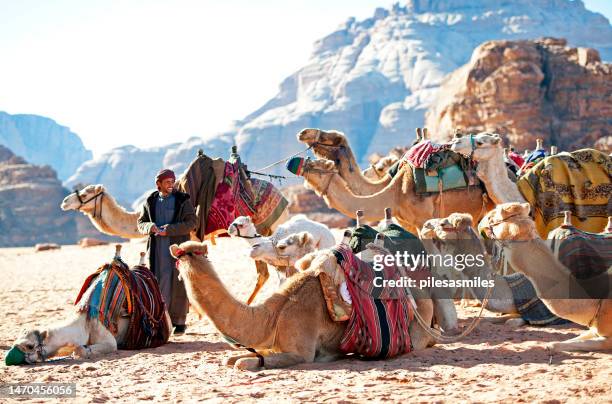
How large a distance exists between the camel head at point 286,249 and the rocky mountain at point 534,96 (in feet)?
90.7

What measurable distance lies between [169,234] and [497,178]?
3.72m

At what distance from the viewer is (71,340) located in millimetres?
5941

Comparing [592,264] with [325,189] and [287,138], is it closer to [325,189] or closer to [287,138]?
[325,189]

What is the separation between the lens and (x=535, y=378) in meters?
4.60

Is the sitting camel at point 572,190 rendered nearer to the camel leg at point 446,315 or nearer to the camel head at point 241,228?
the camel leg at point 446,315

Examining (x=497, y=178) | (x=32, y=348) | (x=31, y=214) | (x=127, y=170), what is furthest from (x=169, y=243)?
(x=127, y=170)

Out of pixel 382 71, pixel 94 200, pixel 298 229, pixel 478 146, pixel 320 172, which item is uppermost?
pixel 382 71

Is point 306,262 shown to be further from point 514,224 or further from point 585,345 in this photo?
point 585,345

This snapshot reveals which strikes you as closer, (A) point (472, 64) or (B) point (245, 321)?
(B) point (245, 321)

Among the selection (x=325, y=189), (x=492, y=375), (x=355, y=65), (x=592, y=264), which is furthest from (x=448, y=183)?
(x=355, y=65)

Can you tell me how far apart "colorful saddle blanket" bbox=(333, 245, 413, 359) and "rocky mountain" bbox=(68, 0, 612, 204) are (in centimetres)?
9037

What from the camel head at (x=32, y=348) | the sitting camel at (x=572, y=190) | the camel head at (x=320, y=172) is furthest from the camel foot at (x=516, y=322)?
the camel head at (x=32, y=348)

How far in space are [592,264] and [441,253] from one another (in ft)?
5.30

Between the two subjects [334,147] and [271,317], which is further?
[334,147]
